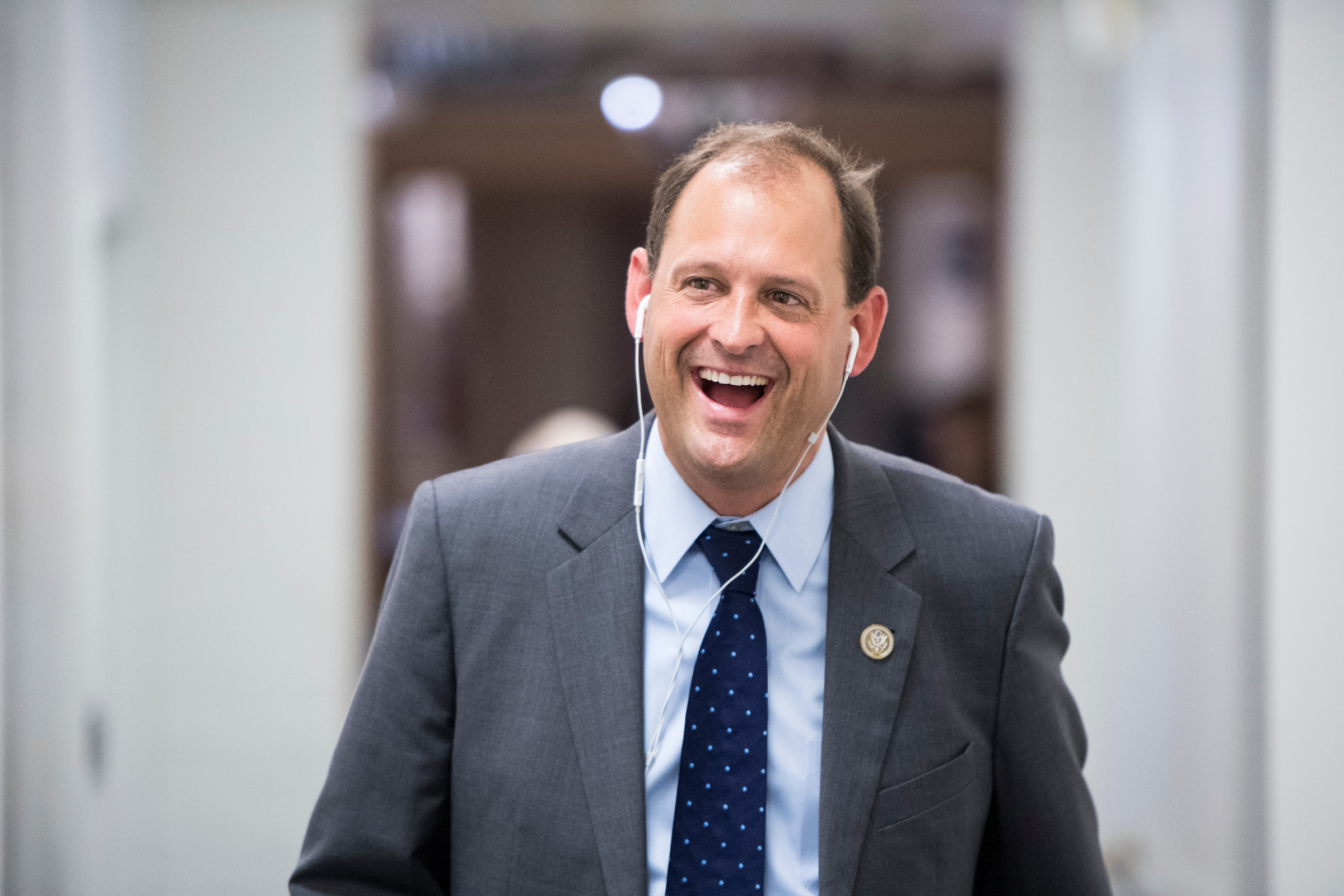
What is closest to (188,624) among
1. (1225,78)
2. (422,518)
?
(422,518)

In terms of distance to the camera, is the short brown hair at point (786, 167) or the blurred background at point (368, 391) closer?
the short brown hair at point (786, 167)

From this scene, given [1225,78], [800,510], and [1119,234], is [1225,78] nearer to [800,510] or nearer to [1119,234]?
[1119,234]

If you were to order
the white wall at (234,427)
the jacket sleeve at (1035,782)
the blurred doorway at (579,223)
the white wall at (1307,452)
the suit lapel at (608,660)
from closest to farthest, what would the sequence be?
the suit lapel at (608,660), the jacket sleeve at (1035,782), the white wall at (1307,452), the white wall at (234,427), the blurred doorway at (579,223)

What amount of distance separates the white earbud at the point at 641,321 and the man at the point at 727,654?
11 millimetres

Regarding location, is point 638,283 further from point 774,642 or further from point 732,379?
point 774,642

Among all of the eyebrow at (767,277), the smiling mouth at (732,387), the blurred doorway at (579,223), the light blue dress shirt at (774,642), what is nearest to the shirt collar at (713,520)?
the light blue dress shirt at (774,642)

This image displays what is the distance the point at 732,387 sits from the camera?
131cm

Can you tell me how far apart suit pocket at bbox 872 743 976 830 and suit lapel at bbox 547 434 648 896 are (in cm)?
26

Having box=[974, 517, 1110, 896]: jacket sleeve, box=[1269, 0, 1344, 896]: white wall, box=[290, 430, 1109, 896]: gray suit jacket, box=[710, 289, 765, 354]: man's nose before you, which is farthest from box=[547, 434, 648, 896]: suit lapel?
box=[1269, 0, 1344, 896]: white wall

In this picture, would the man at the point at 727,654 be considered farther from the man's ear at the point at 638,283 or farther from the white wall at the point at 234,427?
the white wall at the point at 234,427

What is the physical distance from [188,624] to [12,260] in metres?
1.24

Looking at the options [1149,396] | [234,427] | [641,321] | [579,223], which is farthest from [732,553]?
[579,223]

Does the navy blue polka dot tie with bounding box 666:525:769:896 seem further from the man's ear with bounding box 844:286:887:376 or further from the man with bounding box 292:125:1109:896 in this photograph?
the man's ear with bounding box 844:286:887:376

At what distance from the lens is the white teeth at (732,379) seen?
1285 mm
